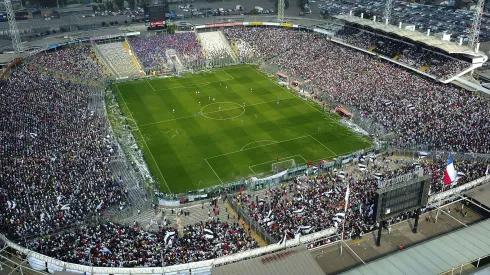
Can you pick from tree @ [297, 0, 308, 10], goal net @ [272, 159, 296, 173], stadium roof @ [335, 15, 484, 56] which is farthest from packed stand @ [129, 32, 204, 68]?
goal net @ [272, 159, 296, 173]

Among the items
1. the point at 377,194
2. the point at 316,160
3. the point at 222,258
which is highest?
the point at 377,194

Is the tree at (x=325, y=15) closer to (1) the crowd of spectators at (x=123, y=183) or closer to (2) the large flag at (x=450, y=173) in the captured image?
(1) the crowd of spectators at (x=123, y=183)

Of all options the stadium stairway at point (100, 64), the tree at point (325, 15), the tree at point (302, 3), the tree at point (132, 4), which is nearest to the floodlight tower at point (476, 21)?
the tree at point (325, 15)

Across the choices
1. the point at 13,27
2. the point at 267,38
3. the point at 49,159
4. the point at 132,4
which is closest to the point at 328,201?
the point at 49,159

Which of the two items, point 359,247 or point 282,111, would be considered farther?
point 282,111

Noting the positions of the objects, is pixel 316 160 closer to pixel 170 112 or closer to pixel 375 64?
pixel 170 112

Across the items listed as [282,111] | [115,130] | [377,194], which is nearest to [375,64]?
[282,111]
